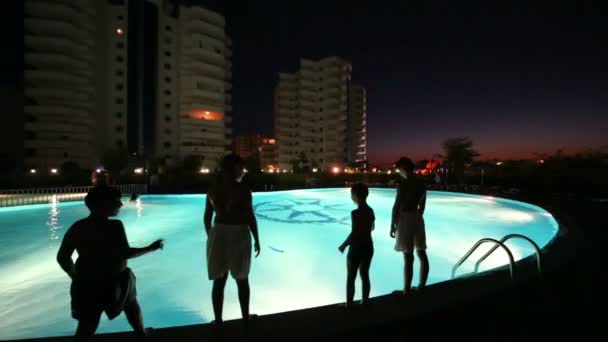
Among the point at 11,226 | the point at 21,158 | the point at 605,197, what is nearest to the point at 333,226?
the point at 11,226

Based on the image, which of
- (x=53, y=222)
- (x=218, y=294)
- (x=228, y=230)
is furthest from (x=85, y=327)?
(x=53, y=222)

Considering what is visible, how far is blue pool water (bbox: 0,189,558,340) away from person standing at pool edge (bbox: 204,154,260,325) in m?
2.31

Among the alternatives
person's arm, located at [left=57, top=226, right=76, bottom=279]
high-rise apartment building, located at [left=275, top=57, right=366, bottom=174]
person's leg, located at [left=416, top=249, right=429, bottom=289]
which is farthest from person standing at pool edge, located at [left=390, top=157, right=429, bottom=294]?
high-rise apartment building, located at [left=275, top=57, right=366, bottom=174]

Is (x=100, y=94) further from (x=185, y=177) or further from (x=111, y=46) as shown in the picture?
(x=185, y=177)

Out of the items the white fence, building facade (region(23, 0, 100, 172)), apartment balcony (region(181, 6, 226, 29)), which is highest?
apartment balcony (region(181, 6, 226, 29))

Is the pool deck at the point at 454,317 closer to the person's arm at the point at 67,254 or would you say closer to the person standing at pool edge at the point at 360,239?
the person standing at pool edge at the point at 360,239

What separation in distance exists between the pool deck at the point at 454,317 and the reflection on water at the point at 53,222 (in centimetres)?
849

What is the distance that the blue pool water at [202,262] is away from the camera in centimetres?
437

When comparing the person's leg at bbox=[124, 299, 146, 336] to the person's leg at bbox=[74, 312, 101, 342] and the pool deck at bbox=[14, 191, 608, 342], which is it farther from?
the person's leg at bbox=[74, 312, 101, 342]

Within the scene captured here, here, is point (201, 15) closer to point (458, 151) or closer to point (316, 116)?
point (316, 116)

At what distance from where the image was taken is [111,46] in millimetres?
40625

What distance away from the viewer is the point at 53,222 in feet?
37.0

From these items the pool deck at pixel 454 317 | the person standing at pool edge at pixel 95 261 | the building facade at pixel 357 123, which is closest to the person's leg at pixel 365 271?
the pool deck at pixel 454 317

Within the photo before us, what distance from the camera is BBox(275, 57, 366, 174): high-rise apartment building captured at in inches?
2440
